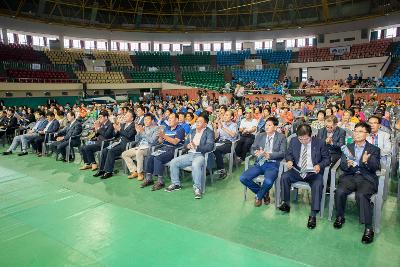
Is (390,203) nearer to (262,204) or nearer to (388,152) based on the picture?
(388,152)

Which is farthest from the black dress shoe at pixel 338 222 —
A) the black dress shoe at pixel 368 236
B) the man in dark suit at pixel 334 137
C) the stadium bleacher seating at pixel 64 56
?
the stadium bleacher seating at pixel 64 56

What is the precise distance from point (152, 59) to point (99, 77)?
25.0 ft

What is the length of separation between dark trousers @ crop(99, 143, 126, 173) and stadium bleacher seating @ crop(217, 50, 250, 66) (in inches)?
1163

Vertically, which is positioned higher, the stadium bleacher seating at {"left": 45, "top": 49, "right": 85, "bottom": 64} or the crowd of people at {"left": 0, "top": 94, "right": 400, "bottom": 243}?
the stadium bleacher seating at {"left": 45, "top": 49, "right": 85, "bottom": 64}

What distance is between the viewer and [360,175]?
413 cm

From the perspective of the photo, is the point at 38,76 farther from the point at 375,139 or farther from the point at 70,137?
the point at 375,139

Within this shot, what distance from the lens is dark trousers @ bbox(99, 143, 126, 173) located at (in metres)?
6.69

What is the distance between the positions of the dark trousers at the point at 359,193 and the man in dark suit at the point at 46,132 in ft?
26.5

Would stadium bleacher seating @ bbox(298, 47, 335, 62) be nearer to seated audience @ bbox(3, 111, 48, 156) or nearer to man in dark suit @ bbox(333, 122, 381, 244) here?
seated audience @ bbox(3, 111, 48, 156)

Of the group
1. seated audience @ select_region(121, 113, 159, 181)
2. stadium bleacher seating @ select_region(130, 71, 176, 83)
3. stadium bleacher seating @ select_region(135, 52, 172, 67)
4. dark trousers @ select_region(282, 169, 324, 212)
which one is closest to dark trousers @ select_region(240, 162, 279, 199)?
dark trousers @ select_region(282, 169, 324, 212)

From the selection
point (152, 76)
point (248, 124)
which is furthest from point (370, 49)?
point (248, 124)

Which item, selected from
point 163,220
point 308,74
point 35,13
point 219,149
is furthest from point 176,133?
point 308,74

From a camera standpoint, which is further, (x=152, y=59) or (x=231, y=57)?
(x=231, y=57)

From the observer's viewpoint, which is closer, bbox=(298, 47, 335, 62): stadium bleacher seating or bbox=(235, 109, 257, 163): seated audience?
bbox=(235, 109, 257, 163): seated audience
